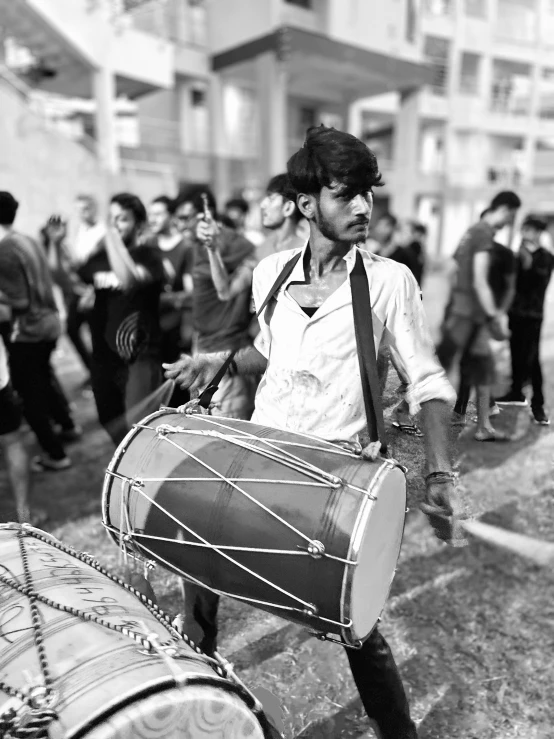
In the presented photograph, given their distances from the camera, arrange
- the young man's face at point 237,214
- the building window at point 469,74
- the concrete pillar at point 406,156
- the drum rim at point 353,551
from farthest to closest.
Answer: the building window at point 469,74
the concrete pillar at point 406,156
the young man's face at point 237,214
the drum rim at point 353,551

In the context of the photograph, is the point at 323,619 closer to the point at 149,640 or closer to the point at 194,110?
the point at 149,640

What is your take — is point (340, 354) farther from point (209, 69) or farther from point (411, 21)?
point (411, 21)

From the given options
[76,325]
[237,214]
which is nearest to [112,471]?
[76,325]

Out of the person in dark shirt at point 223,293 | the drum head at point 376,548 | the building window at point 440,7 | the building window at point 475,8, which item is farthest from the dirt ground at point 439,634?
the building window at point 475,8

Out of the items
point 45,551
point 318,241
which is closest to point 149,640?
point 45,551

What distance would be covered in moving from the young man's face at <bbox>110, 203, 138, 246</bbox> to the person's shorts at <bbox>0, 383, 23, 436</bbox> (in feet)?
3.79

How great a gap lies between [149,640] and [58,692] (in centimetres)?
18

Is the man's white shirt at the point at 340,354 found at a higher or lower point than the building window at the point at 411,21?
lower

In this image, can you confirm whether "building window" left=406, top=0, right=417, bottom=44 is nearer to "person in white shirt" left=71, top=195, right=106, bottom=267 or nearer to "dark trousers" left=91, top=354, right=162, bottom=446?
"person in white shirt" left=71, top=195, right=106, bottom=267

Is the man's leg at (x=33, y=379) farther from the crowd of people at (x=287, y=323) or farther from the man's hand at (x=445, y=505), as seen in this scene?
the man's hand at (x=445, y=505)

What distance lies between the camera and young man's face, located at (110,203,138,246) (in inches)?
143

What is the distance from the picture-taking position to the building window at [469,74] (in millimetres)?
25625

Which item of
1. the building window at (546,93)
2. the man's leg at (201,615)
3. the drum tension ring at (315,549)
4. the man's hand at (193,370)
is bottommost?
the man's leg at (201,615)

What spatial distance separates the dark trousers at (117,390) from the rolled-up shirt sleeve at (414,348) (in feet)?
5.98
